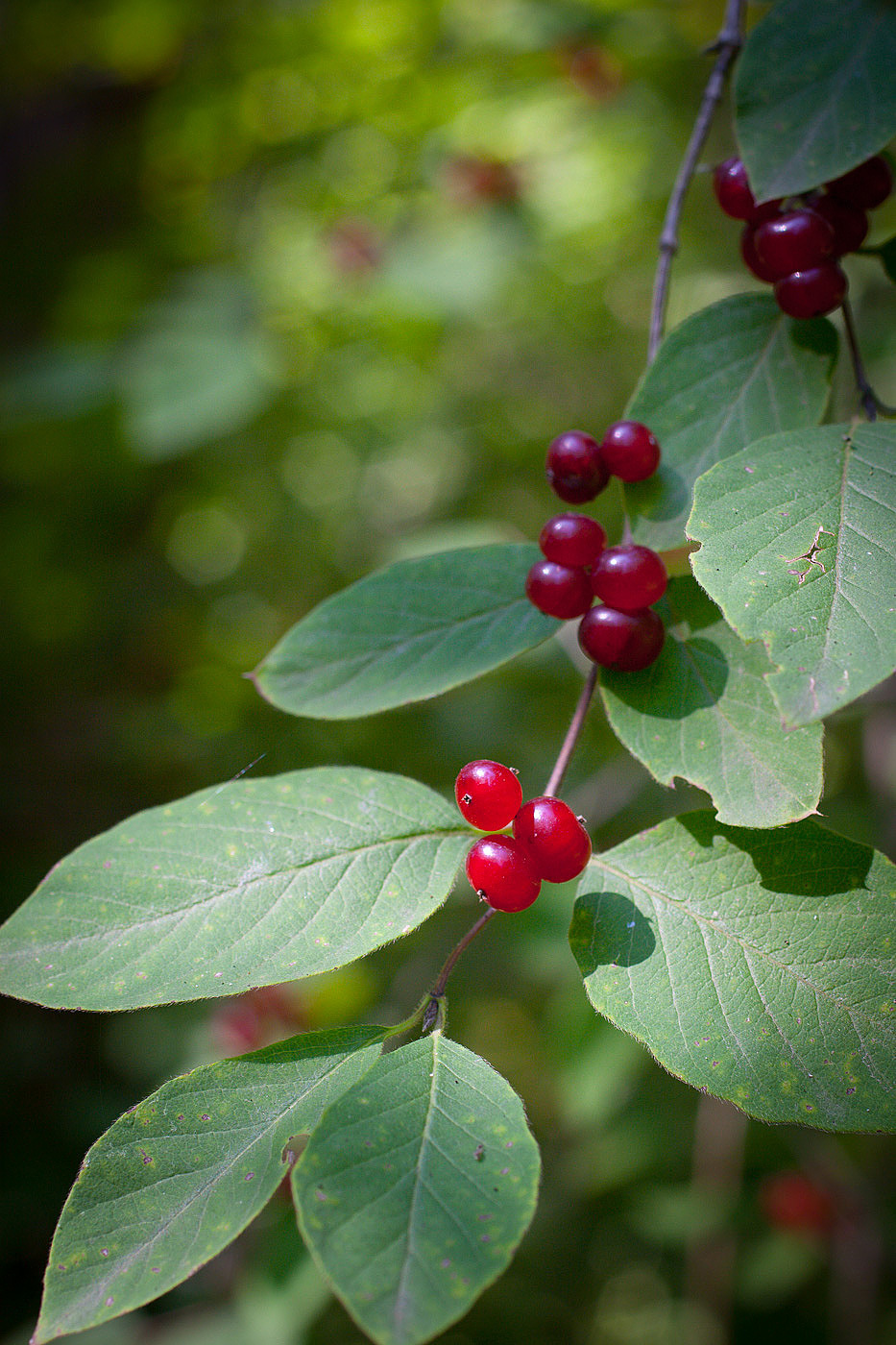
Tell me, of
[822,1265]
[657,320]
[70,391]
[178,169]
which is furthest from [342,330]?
[822,1265]

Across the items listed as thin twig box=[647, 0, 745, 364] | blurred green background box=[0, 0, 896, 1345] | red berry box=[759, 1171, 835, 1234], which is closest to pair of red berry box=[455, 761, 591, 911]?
thin twig box=[647, 0, 745, 364]

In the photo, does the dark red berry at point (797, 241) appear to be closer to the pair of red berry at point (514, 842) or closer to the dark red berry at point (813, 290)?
the dark red berry at point (813, 290)

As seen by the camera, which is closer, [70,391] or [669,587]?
[669,587]

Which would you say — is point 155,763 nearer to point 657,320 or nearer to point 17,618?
point 17,618

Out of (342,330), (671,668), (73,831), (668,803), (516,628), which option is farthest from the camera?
(73,831)

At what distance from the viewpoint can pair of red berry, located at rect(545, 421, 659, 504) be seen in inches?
36.5

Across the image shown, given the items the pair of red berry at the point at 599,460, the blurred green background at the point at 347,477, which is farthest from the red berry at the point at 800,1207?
the pair of red berry at the point at 599,460

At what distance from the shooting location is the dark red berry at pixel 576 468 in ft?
3.18

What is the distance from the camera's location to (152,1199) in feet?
2.25

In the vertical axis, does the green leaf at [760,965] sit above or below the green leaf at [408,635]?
below

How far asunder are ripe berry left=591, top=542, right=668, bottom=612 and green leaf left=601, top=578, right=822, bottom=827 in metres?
0.05

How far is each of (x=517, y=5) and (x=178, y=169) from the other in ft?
6.42

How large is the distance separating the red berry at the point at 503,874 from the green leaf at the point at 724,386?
39 cm

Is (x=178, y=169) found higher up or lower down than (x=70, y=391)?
higher up
